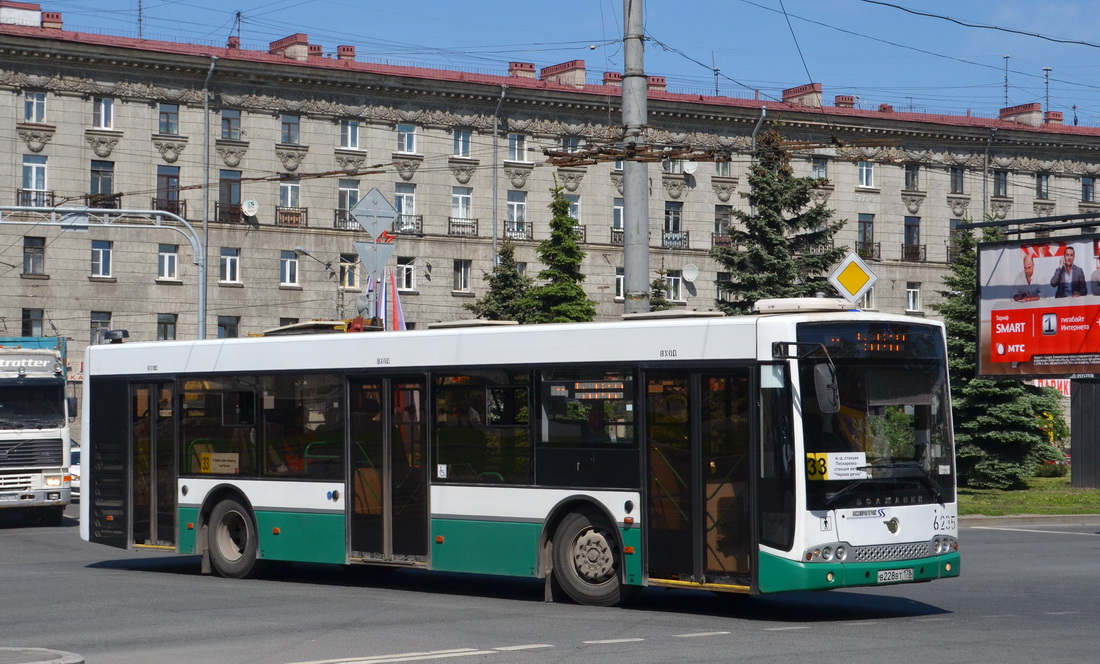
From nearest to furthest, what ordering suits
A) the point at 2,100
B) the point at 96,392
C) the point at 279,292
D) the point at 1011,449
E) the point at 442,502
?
the point at 442,502
the point at 96,392
the point at 1011,449
the point at 2,100
the point at 279,292

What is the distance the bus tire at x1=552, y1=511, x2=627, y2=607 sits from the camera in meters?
13.6

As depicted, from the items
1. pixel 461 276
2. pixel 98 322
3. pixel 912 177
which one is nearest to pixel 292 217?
pixel 461 276

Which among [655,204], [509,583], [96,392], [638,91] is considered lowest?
[509,583]

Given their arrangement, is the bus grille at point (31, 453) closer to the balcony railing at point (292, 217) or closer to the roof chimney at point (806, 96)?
the balcony railing at point (292, 217)

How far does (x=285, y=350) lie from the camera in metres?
16.6

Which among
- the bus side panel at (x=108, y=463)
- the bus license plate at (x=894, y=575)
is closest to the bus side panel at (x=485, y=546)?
the bus license plate at (x=894, y=575)

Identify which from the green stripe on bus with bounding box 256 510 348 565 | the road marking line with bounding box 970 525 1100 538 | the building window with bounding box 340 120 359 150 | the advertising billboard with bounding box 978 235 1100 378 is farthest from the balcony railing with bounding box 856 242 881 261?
the green stripe on bus with bounding box 256 510 348 565

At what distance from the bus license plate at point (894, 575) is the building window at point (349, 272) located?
147 feet

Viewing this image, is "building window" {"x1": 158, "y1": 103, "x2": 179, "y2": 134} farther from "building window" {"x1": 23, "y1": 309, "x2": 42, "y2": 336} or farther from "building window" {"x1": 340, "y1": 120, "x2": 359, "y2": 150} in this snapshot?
"building window" {"x1": 23, "y1": 309, "x2": 42, "y2": 336}

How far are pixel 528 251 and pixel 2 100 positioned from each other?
20.1m

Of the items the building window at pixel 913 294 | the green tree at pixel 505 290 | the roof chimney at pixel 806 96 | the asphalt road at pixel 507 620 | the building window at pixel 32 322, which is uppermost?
the roof chimney at pixel 806 96

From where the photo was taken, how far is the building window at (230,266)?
54719 mm

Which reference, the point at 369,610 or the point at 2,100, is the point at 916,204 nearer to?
the point at 2,100

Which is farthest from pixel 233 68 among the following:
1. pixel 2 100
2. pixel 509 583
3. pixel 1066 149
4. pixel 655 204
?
pixel 509 583
